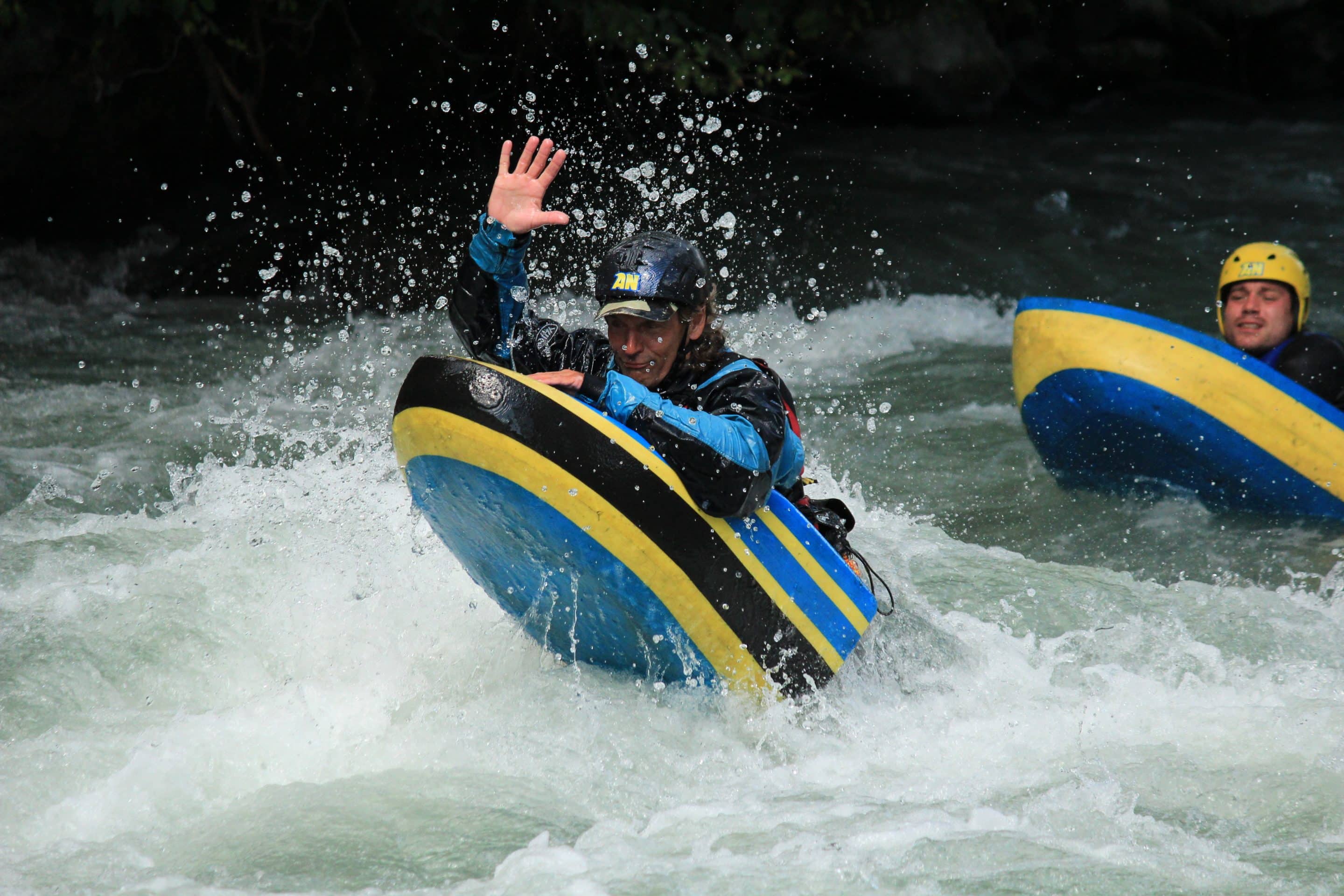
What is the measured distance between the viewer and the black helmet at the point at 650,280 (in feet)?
10.2

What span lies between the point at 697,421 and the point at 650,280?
0.44 metres

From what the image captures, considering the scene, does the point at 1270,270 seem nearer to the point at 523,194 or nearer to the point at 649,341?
the point at 649,341

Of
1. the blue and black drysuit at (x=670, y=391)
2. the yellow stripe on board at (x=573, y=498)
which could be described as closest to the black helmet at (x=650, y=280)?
the blue and black drysuit at (x=670, y=391)

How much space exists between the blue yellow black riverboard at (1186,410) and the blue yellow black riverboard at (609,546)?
7.81ft

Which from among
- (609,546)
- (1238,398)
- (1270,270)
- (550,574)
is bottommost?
(550,574)

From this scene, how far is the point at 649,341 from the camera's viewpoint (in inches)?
126

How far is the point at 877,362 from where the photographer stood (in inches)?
295

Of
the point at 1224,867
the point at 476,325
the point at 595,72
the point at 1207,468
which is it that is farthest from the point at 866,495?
the point at 595,72

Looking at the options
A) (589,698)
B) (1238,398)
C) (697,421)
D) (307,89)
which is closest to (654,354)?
(697,421)

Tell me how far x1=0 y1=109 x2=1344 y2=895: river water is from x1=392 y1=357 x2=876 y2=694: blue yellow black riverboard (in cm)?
16

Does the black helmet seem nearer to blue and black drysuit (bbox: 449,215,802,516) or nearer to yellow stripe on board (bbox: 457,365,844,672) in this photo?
blue and black drysuit (bbox: 449,215,802,516)

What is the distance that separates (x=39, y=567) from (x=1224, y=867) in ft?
11.4

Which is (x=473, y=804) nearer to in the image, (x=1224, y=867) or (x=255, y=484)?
(x=1224, y=867)

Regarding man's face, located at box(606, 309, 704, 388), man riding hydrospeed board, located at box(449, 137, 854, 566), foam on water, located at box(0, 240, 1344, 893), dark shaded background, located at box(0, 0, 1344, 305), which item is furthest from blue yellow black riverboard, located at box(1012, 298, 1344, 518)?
dark shaded background, located at box(0, 0, 1344, 305)
